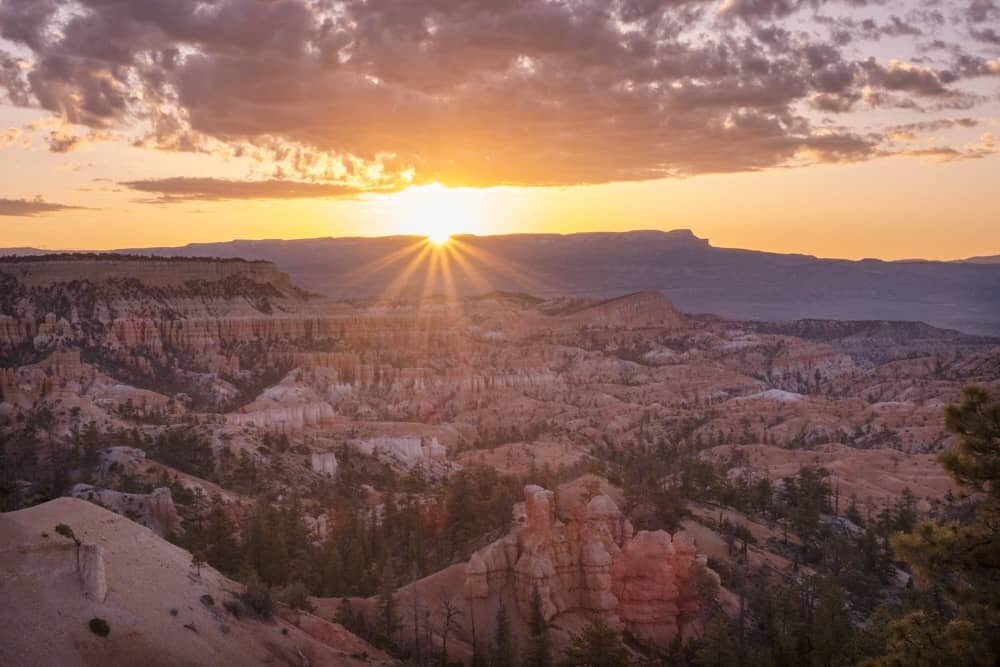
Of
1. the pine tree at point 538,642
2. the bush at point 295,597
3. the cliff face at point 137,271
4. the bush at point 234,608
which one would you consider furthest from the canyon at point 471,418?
the bush at point 234,608

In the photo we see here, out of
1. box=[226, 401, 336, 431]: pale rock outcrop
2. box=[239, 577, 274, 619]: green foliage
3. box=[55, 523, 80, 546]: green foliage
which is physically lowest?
box=[226, 401, 336, 431]: pale rock outcrop

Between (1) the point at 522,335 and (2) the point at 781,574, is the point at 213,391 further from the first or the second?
(2) the point at 781,574

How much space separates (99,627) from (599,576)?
61.1ft

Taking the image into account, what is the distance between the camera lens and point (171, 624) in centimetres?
2652

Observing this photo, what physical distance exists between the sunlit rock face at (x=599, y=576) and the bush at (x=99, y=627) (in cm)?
1515

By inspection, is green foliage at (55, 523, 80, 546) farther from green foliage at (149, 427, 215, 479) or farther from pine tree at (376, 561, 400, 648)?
green foliage at (149, 427, 215, 479)

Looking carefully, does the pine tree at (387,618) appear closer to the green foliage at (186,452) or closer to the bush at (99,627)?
the bush at (99,627)

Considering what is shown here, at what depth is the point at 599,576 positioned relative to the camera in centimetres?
3725

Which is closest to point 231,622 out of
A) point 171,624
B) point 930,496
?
point 171,624

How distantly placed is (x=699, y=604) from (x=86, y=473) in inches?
1197

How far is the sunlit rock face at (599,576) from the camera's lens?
1454 inches

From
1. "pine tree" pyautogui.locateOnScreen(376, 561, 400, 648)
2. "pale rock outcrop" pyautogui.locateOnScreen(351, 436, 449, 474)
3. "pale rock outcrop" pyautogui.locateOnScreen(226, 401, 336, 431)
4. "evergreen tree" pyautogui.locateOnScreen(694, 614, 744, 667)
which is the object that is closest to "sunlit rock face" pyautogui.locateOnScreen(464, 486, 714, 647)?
"pine tree" pyautogui.locateOnScreen(376, 561, 400, 648)

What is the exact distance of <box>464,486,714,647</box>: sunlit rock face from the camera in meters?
36.9

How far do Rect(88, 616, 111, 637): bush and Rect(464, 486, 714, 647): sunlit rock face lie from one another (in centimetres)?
1515
